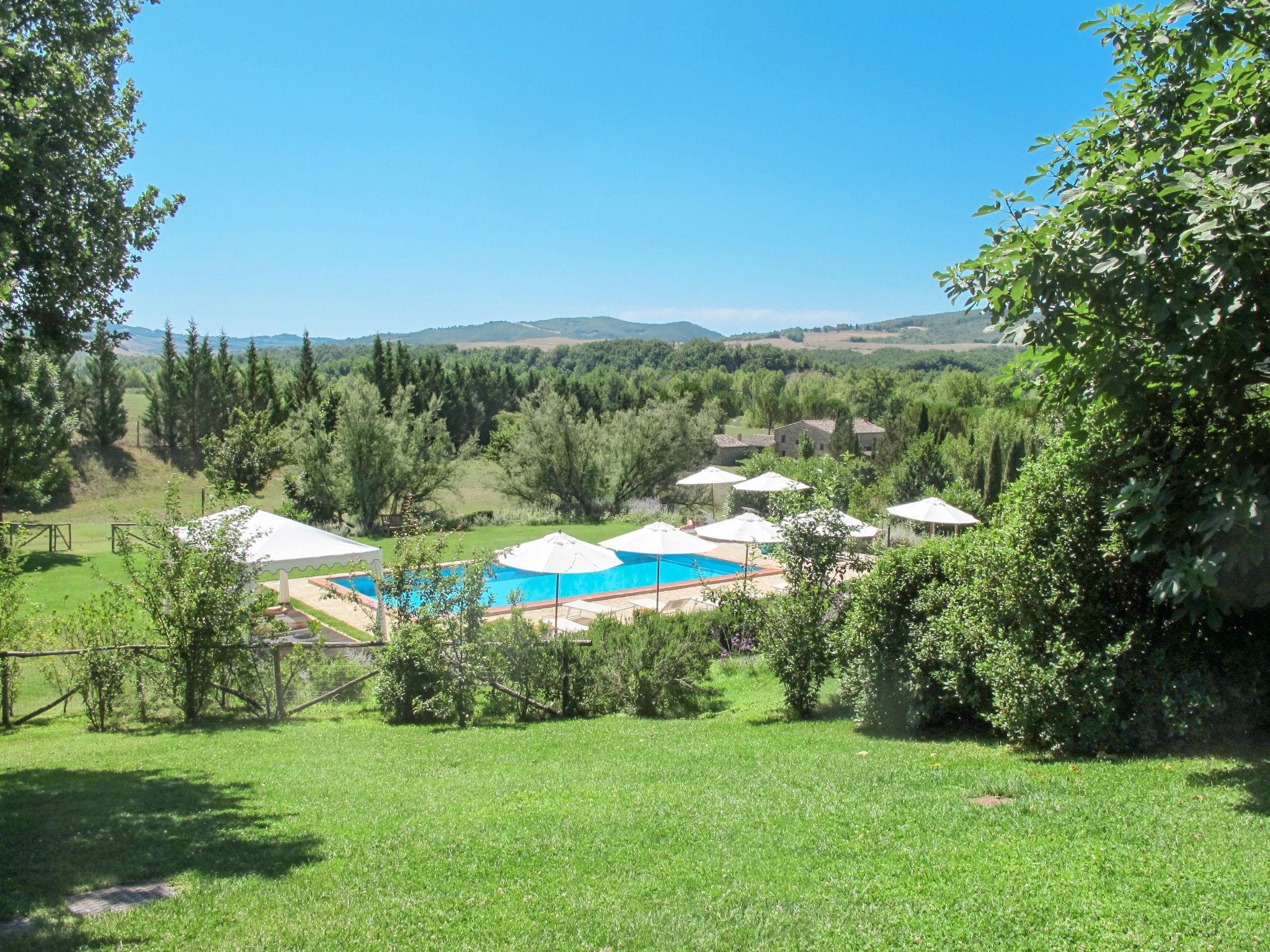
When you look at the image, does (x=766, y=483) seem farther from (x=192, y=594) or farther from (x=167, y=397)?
(x=167, y=397)

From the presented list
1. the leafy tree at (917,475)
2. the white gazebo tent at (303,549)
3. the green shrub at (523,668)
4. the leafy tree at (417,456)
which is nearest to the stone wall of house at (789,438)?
the leafy tree at (917,475)

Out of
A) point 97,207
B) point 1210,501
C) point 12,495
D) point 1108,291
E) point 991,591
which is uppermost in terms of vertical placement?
A: point 97,207

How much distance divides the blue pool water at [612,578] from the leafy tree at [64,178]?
13058mm

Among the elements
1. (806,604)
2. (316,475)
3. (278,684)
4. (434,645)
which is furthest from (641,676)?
(316,475)

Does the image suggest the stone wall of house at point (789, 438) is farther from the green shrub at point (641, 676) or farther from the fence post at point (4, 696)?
the fence post at point (4, 696)

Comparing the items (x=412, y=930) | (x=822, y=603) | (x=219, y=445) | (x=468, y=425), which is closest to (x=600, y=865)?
(x=412, y=930)

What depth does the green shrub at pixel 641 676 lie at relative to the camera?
436 inches

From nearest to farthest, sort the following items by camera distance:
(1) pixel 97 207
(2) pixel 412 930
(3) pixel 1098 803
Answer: (2) pixel 412 930 → (3) pixel 1098 803 → (1) pixel 97 207

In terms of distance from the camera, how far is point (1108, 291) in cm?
542

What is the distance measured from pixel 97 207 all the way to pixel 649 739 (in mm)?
7972

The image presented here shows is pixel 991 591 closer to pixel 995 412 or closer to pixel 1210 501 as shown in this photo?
pixel 1210 501

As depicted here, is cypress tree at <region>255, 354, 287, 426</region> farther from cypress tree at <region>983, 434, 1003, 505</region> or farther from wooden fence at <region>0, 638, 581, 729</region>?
wooden fence at <region>0, 638, 581, 729</region>

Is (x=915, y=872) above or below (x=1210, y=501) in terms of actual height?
below

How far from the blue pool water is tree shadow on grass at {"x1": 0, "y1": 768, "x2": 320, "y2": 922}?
46.5 ft
